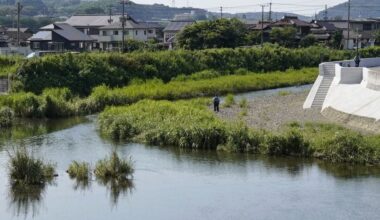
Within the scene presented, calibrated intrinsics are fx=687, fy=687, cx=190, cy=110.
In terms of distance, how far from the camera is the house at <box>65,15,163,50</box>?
69.1 meters

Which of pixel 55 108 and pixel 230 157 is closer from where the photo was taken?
pixel 230 157

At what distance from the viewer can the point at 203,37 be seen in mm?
59438

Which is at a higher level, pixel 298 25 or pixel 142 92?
pixel 298 25

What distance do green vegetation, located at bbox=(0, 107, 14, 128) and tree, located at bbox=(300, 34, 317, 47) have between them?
1642 inches

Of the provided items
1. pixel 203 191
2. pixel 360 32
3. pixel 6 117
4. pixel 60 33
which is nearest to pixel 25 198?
pixel 203 191

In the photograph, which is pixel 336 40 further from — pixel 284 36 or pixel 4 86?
pixel 4 86

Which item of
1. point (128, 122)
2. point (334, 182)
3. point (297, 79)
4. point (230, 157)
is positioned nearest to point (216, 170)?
point (230, 157)

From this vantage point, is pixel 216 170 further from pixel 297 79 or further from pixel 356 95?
pixel 297 79

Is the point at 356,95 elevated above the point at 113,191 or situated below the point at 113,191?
above

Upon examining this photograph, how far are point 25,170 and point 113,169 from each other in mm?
2546

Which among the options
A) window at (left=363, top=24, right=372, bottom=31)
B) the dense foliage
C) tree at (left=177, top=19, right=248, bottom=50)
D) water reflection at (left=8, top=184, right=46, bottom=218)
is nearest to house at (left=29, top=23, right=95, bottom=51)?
tree at (left=177, top=19, right=248, bottom=50)

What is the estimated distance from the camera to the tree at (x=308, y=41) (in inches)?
2671

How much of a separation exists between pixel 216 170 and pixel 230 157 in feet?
5.12

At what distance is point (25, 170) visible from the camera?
1936cm
